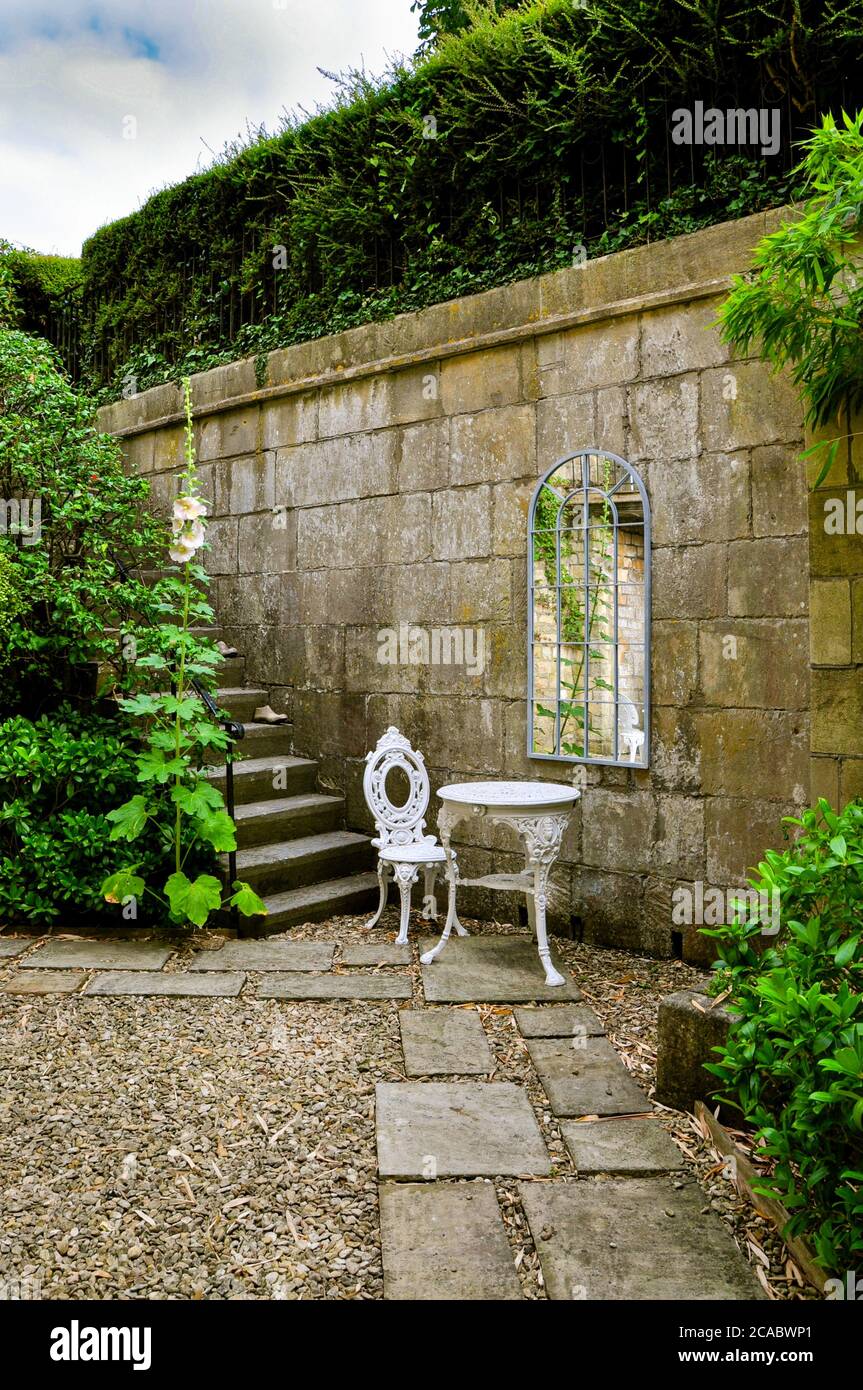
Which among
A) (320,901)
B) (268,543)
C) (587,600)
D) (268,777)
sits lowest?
(320,901)

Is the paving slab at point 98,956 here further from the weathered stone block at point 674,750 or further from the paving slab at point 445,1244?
the weathered stone block at point 674,750

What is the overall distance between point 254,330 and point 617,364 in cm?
314

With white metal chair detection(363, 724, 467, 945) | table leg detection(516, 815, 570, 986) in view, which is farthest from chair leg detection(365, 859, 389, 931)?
table leg detection(516, 815, 570, 986)

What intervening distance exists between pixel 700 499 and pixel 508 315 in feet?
5.21

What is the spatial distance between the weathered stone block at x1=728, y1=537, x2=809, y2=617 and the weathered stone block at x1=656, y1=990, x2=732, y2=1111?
1793mm

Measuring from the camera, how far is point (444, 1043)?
347 cm

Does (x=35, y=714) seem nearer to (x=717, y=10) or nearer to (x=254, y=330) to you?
(x=254, y=330)

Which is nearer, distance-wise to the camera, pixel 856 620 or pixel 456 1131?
pixel 456 1131

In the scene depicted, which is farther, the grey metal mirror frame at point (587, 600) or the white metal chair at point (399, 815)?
the white metal chair at point (399, 815)

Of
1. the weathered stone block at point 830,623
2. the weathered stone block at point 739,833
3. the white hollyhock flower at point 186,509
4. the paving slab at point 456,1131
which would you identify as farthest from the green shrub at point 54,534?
the weathered stone block at point 830,623

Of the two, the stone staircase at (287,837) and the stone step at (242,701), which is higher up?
the stone step at (242,701)

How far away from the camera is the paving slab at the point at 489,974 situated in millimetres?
3951

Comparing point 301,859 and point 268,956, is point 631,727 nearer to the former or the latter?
point 301,859

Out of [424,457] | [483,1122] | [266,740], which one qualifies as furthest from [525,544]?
[483,1122]
